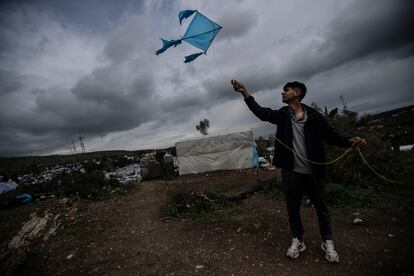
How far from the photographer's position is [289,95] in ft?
8.86

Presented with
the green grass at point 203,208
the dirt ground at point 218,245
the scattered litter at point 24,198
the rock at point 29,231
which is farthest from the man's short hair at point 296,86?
the scattered litter at point 24,198

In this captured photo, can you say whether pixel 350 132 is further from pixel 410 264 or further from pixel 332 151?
pixel 410 264

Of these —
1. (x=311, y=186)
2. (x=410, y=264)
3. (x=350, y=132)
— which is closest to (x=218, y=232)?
(x=311, y=186)

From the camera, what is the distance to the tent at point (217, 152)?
12.6 meters

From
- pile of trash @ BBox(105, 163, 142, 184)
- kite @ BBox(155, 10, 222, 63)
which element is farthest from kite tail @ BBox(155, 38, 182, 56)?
pile of trash @ BBox(105, 163, 142, 184)

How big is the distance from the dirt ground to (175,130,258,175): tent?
7.18 metres

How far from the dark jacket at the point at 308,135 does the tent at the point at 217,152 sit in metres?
9.92

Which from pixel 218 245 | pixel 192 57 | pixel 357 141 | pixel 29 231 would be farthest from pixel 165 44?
pixel 29 231

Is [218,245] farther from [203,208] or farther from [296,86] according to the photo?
[296,86]

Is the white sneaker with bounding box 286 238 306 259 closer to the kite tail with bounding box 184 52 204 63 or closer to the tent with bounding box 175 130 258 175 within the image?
the kite tail with bounding box 184 52 204 63

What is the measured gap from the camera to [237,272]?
2.77m

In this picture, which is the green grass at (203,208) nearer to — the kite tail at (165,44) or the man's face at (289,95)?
the man's face at (289,95)

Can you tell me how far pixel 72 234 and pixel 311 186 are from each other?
514 centimetres

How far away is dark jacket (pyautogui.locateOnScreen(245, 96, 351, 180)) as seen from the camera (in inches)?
99.2
